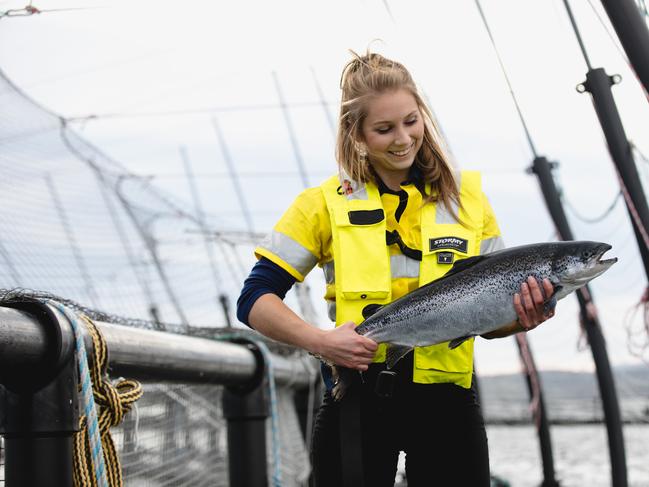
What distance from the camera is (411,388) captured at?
344 centimetres

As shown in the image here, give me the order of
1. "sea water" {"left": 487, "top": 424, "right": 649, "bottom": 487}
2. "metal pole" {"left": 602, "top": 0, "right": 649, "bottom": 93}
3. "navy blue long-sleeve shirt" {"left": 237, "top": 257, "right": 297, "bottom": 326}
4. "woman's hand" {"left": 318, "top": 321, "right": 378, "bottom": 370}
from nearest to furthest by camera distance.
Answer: "woman's hand" {"left": 318, "top": 321, "right": 378, "bottom": 370}
"navy blue long-sleeve shirt" {"left": 237, "top": 257, "right": 297, "bottom": 326}
"metal pole" {"left": 602, "top": 0, "right": 649, "bottom": 93}
"sea water" {"left": 487, "top": 424, "right": 649, "bottom": 487}

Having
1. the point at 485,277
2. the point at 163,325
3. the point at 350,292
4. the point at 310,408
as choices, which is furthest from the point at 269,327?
the point at 310,408

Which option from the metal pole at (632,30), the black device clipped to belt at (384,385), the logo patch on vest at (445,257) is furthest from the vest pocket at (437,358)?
the metal pole at (632,30)

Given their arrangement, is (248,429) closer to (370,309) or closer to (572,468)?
(370,309)

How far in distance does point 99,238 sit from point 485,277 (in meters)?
8.47

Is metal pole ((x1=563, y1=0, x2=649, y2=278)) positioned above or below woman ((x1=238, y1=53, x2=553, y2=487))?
above

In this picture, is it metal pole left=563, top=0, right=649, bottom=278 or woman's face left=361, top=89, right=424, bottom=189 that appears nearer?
woman's face left=361, top=89, right=424, bottom=189

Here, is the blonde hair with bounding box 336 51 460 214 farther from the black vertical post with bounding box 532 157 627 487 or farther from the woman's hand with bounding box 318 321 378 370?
the black vertical post with bounding box 532 157 627 487

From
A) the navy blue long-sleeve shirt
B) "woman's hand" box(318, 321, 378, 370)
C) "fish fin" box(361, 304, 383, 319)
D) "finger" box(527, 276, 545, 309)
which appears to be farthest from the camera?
the navy blue long-sleeve shirt

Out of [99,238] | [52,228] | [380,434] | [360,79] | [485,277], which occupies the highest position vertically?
[99,238]

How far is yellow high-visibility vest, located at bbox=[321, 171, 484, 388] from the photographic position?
341 cm

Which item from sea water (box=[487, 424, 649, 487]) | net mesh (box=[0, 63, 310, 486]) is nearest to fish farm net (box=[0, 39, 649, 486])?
net mesh (box=[0, 63, 310, 486])

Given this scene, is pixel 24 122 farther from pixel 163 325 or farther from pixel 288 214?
pixel 288 214

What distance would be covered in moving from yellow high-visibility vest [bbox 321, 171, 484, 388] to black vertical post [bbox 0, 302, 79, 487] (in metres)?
0.94
